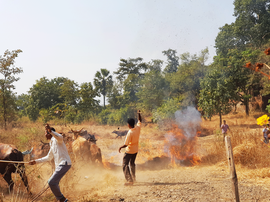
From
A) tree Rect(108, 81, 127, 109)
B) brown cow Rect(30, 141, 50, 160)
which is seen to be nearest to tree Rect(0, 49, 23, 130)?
brown cow Rect(30, 141, 50, 160)

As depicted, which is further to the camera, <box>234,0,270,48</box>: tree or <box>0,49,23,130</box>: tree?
<box>234,0,270,48</box>: tree

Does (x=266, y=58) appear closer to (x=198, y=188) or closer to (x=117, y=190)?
(x=198, y=188)

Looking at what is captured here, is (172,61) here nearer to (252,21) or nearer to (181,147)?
(252,21)

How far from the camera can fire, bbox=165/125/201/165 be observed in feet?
27.8

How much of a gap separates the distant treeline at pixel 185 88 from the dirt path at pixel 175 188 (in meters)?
11.8

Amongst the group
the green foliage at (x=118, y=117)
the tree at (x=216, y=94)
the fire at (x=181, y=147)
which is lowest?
the fire at (x=181, y=147)

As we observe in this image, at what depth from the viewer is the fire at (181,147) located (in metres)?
8.46

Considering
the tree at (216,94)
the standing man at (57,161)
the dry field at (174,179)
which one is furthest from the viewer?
the tree at (216,94)

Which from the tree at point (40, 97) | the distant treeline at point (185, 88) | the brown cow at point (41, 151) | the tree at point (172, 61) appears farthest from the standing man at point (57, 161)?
the tree at point (172, 61)

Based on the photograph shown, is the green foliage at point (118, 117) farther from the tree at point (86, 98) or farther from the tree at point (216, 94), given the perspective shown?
the tree at point (216, 94)

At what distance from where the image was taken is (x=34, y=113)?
94.4 ft

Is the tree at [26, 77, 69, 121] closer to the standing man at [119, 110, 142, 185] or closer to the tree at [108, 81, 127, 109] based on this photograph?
the tree at [108, 81, 127, 109]

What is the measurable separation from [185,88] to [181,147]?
60.7 feet

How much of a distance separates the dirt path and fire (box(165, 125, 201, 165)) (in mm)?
1337
